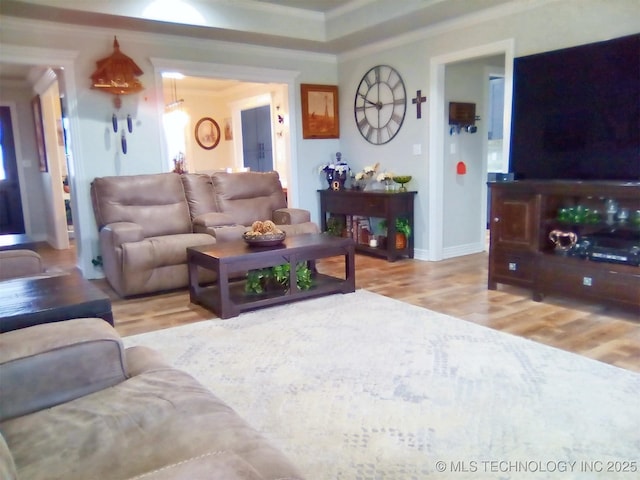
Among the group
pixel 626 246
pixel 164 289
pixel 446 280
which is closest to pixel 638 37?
pixel 626 246

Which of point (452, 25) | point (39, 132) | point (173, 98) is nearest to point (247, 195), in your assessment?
point (452, 25)

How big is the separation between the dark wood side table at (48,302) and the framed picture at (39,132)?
5161 millimetres

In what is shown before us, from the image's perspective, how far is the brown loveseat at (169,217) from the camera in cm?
394

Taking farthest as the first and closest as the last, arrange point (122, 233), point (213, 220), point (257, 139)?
point (257, 139)
point (213, 220)
point (122, 233)

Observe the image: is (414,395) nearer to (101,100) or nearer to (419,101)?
(419,101)

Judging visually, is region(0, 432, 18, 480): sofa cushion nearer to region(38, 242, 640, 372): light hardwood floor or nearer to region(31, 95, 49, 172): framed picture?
region(38, 242, 640, 372): light hardwood floor

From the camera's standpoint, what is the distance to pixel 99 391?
1.35 m

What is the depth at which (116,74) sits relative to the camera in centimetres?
457

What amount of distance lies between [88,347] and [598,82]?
3.60 metres

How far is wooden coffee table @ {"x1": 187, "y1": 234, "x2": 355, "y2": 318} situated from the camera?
3.33 meters

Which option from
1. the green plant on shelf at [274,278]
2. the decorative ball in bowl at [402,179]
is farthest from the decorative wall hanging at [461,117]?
the green plant on shelf at [274,278]

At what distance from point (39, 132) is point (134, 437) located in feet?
23.1

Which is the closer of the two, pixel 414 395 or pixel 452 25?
pixel 414 395

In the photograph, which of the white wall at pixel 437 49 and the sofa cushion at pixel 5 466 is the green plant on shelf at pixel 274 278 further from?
the sofa cushion at pixel 5 466
